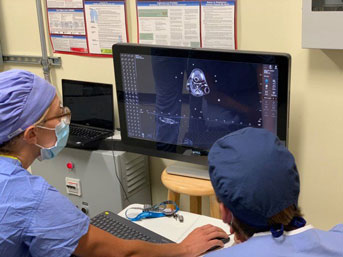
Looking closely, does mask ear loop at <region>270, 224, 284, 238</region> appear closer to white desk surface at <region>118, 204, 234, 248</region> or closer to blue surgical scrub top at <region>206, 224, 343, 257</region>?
blue surgical scrub top at <region>206, 224, 343, 257</region>

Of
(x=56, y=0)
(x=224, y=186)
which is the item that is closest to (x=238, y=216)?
(x=224, y=186)

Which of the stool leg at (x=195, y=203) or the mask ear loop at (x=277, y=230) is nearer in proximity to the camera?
the mask ear loop at (x=277, y=230)

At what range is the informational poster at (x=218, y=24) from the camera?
2115mm

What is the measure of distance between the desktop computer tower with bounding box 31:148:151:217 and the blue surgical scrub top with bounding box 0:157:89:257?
1.05 meters

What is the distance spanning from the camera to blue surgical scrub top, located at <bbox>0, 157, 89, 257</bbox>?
4.15 feet

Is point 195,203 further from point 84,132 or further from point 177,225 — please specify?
point 84,132

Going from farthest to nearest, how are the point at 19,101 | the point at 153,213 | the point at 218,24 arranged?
the point at 218,24 → the point at 153,213 → the point at 19,101

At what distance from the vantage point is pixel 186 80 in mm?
2037

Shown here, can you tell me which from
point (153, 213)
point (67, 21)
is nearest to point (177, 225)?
point (153, 213)

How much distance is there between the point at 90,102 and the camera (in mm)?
2521

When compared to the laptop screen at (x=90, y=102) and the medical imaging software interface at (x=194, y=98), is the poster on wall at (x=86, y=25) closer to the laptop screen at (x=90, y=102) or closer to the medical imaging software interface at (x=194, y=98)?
the laptop screen at (x=90, y=102)

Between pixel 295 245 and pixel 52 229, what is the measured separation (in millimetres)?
649

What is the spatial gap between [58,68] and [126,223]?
4.39 feet

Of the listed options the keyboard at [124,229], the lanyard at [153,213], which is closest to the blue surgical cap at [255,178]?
the keyboard at [124,229]
